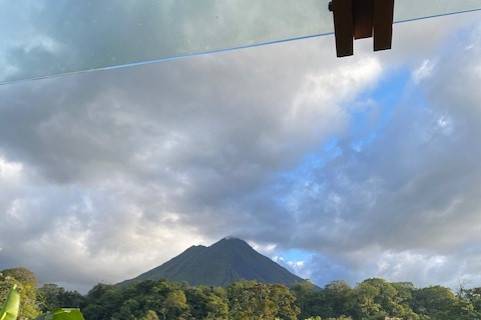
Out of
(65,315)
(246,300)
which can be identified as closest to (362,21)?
(65,315)

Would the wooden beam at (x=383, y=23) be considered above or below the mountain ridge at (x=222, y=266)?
below

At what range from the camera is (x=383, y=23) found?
40.3 inches

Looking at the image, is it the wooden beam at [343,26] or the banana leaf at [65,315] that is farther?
the banana leaf at [65,315]

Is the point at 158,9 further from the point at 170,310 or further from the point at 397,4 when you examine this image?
the point at 170,310

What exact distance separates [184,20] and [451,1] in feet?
2.24

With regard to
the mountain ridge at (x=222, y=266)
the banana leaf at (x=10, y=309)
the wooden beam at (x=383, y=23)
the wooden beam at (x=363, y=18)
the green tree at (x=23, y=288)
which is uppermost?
the mountain ridge at (x=222, y=266)

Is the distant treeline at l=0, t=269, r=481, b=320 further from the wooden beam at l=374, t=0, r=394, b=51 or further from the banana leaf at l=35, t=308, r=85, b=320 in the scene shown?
the wooden beam at l=374, t=0, r=394, b=51

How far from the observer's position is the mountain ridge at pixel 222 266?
88688mm

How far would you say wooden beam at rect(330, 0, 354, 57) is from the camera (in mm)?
1001

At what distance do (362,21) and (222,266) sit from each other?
314ft

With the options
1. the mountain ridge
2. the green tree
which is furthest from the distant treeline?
the mountain ridge

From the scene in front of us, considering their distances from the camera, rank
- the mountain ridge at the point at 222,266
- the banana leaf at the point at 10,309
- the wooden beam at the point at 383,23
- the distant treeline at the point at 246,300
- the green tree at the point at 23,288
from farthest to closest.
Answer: the mountain ridge at the point at 222,266 < the distant treeline at the point at 246,300 < the green tree at the point at 23,288 < the banana leaf at the point at 10,309 < the wooden beam at the point at 383,23

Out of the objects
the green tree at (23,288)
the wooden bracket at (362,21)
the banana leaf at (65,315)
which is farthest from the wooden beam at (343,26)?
the green tree at (23,288)

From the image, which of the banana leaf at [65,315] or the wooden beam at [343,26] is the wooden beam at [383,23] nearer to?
the wooden beam at [343,26]
